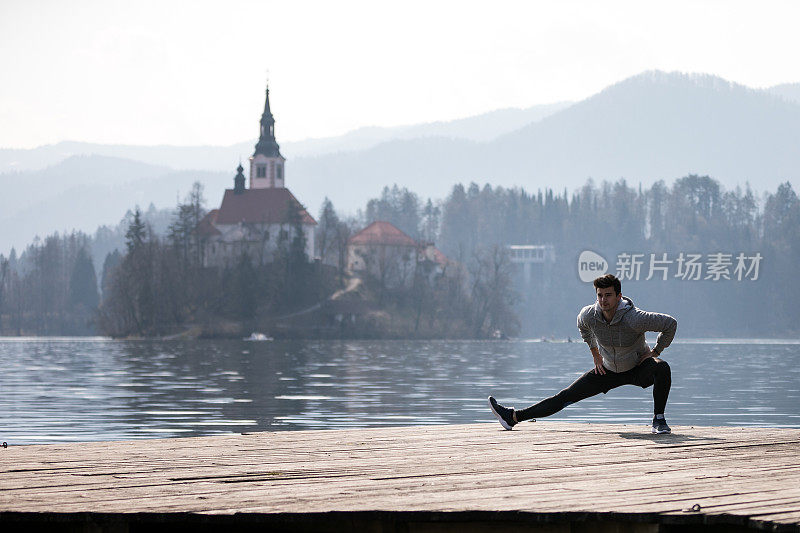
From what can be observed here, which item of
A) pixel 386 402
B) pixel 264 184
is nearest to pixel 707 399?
pixel 386 402

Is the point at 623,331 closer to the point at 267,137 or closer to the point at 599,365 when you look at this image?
the point at 599,365

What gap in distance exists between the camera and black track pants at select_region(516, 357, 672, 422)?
1231 cm

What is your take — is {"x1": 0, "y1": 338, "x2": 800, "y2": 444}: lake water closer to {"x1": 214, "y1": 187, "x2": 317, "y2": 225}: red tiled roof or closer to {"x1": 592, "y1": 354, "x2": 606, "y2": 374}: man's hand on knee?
{"x1": 592, "y1": 354, "x2": 606, "y2": 374}: man's hand on knee

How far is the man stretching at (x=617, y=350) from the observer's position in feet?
38.9

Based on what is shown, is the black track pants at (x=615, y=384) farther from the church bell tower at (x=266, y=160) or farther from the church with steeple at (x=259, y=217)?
the church bell tower at (x=266, y=160)

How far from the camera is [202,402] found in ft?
124

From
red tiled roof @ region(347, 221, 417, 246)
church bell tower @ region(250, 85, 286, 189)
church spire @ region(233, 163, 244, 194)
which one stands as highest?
church bell tower @ region(250, 85, 286, 189)

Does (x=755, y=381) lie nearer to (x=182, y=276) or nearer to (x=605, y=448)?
(x=605, y=448)

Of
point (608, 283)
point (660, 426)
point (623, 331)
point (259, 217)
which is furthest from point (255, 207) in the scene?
point (608, 283)

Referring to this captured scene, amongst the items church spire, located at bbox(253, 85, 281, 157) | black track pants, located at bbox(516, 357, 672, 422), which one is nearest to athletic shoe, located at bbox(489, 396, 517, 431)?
black track pants, located at bbox(516, 357, 672, 422)

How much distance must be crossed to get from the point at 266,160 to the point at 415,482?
606 feet

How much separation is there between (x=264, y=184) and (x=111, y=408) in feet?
515

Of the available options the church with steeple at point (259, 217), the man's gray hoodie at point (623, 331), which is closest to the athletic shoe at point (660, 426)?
the man's gray hoodie at point (623, 331)

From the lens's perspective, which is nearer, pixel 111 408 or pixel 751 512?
pixel 751 512
